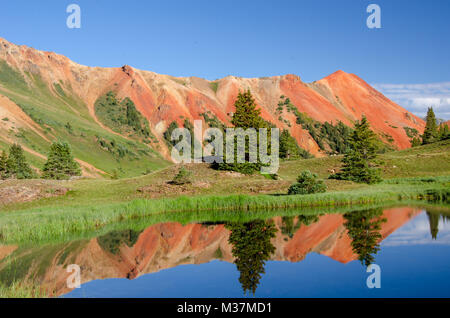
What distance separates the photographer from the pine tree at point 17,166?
210 feet

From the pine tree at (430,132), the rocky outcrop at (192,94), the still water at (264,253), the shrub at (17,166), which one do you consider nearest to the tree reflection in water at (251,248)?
the still water at (264,253)

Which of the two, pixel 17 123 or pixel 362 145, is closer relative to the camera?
pixel 362 145

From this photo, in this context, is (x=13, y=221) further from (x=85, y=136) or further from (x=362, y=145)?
(x=85, y=136)

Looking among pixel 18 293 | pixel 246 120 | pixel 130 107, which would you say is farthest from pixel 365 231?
pixel 130 107

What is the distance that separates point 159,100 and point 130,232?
→ 13387 cm

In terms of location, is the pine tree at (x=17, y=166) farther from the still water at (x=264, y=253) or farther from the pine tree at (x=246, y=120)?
the still water at (x=264, y=253)

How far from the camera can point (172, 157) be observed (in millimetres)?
133875

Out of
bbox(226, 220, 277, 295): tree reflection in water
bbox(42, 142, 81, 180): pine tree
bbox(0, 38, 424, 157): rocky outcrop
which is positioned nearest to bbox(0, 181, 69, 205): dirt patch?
bbox(226, 220, 277, 295): tree reflection in water

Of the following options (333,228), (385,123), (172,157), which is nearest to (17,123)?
(172,157)

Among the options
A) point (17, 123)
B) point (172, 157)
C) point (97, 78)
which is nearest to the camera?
point (17, 123)

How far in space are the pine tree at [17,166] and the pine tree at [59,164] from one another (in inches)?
282

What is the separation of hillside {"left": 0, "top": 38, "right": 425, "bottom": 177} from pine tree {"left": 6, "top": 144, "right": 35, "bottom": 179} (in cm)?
2290

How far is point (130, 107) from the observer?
148m

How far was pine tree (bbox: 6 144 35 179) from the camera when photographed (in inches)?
2525
